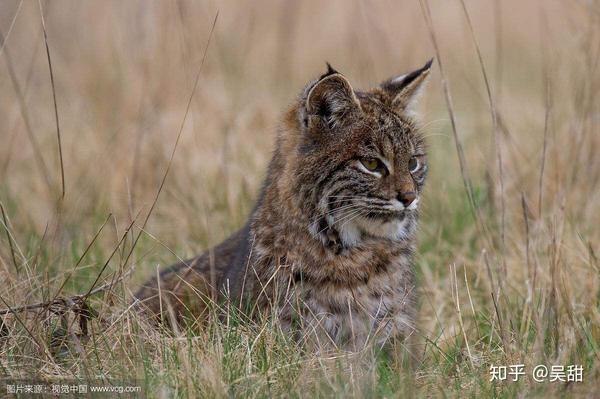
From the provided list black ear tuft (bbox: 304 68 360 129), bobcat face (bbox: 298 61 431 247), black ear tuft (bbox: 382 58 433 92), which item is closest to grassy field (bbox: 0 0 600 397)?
black ear tuft (bbox: 382 58 433 92)

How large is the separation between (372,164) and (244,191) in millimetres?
2545

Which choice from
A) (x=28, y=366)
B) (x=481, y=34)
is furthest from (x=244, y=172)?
(x=481, y=34)

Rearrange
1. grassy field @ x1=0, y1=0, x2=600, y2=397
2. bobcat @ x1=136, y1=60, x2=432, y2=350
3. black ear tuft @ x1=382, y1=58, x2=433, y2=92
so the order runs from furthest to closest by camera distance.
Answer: black ear tuft @ x1=382, y1=58, x2=433, y2=92 → bobcat @ x1=136, y1=60, x2=432, y2=350 → grassy field @ x1=0, y1=0, x2=600, y2=397

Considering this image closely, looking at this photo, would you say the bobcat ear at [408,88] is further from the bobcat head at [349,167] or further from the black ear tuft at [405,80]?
the bobcat head at [349,167]

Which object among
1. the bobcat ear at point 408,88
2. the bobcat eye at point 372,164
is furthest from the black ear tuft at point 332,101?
the bobcat ear at point 408,88

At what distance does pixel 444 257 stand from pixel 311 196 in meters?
2.14

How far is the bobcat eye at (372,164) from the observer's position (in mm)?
4984

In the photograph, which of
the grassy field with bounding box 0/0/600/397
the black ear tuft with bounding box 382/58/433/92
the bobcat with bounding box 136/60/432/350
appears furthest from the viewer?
the black ear tuft with bounding box 382/58/433/92

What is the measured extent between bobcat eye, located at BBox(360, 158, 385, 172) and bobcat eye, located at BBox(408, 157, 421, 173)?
0.66ft

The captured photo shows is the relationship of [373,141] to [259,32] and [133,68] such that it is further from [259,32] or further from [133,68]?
[259,32]

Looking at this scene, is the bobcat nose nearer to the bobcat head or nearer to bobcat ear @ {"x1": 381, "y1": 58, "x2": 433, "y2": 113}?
the bobcat head

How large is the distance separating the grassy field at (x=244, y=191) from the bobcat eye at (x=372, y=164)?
16.0 inches

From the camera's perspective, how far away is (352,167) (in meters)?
4.96

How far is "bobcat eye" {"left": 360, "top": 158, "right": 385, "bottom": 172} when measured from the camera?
4984 mm
